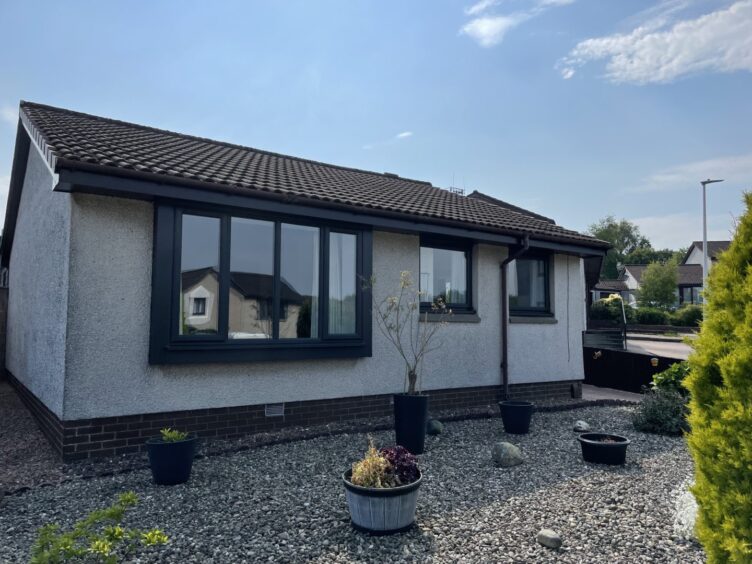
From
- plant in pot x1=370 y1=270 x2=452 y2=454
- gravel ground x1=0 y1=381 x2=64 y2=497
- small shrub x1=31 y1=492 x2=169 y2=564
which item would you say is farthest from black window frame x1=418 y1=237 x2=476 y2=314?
small shrub x1=31 y1=492 x2=169 y2=564

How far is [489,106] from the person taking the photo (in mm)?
9945

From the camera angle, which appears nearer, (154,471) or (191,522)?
(191,522)

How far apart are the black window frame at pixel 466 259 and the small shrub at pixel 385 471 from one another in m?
4.71

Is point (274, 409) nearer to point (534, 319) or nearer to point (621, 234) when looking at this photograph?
point (534, 319)

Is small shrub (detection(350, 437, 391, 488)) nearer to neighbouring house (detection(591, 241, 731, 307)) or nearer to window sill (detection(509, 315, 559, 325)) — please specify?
window sill (detection(509, 315, 559, 325))

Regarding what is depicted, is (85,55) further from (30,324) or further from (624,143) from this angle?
(624,143)

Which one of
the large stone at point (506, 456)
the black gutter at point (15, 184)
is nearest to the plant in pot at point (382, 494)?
the large stone at point (506, 456)

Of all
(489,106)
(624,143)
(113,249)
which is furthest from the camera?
(624,143)

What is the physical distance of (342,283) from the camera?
751 cm

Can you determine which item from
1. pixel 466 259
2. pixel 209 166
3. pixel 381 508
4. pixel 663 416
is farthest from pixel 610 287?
pixel 381 508

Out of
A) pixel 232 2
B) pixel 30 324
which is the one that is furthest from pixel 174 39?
pixel 30 324

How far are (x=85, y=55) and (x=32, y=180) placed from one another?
9.09 ft

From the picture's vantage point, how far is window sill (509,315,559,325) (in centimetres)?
960

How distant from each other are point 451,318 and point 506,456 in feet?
11.1
